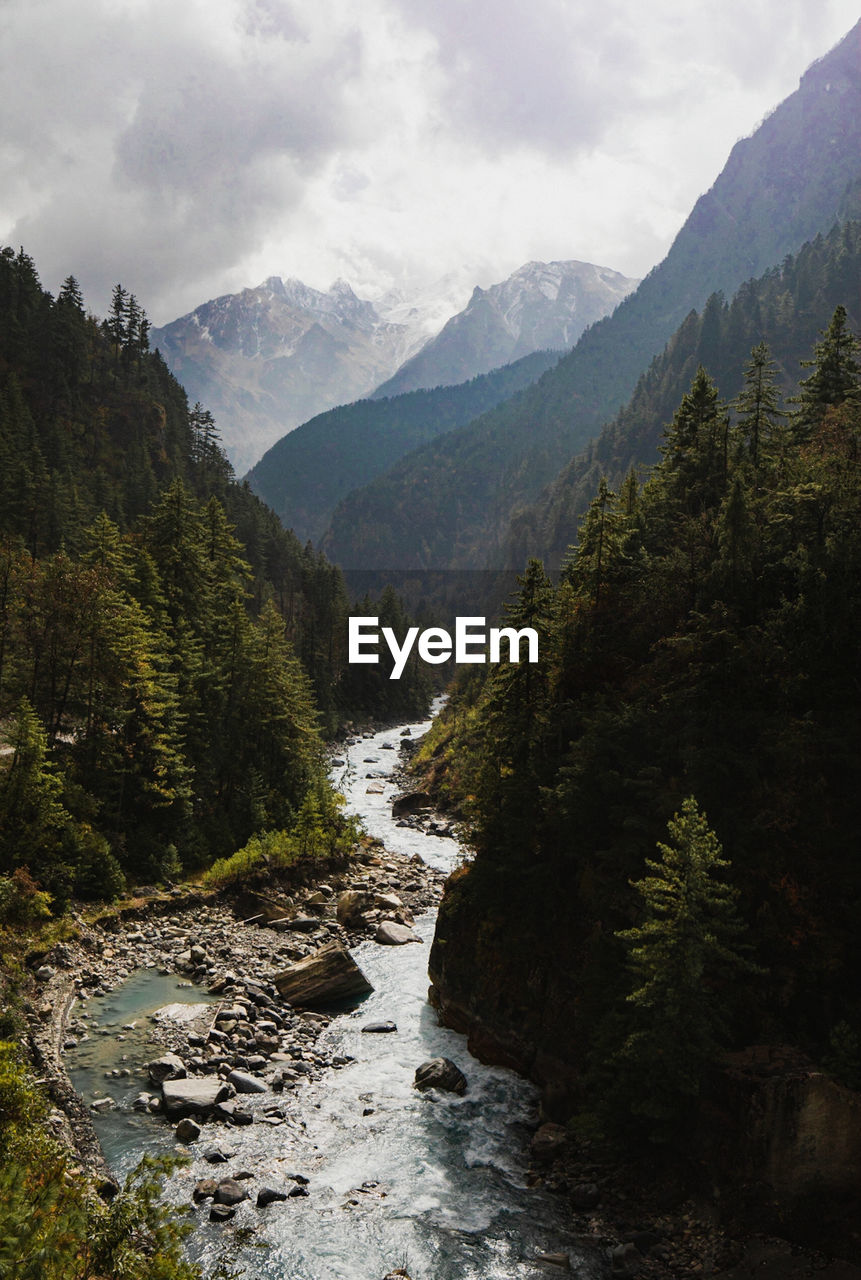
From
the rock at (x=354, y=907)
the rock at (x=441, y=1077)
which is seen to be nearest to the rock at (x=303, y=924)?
the rock at (x=354, y=907)

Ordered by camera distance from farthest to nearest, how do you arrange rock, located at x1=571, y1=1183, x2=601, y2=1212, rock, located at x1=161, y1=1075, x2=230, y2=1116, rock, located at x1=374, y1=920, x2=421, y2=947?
rock, located at x1=374, y1=920, x2=421, y2=947 < rock, located at x1=161, y1=1075, x2=230, y2=1116 < rock, located at x1=571, y1=1183, x2=601, y2=1212

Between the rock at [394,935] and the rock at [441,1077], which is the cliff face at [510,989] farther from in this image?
the rock at [394,935]

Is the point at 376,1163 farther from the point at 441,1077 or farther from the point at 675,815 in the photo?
the point at 675,815

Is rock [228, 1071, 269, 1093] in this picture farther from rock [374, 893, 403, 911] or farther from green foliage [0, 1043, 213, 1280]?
rock [374, 893, 403, 911]

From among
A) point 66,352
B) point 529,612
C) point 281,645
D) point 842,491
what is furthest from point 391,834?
point 66,352

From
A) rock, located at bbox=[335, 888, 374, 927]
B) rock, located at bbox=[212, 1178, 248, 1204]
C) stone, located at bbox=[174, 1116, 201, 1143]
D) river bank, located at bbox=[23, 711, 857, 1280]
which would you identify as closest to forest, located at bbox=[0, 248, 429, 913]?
river bank, located at bbox=[23, 711, 857, 1280]

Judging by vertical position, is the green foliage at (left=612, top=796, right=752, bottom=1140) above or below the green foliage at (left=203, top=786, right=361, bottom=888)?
above
